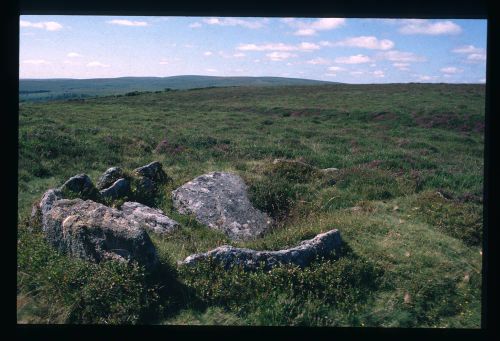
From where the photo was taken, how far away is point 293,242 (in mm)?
9094

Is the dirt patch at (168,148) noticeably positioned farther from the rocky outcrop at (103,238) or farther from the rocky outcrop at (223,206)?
the rocky outcrop at (103,238)

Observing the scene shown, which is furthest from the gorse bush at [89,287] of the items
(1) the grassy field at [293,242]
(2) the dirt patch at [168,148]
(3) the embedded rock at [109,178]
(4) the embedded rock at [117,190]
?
(2) the dirt patch at [168,148]

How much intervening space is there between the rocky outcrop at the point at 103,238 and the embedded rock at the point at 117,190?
3174 mm

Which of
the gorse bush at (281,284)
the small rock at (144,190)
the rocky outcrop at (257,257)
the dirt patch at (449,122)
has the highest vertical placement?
the dirt patch at (449,122)

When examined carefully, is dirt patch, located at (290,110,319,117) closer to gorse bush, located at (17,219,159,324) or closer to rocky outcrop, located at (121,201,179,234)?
rocky outcrop, located at (121,201,179,234)

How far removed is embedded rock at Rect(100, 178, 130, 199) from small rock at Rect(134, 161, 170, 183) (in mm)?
1409

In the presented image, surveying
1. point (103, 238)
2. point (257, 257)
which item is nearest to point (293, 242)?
point (257, 257)

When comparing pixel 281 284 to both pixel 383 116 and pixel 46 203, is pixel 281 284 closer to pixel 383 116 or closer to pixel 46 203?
pixel 46 203

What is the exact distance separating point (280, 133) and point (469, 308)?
63.9 feet

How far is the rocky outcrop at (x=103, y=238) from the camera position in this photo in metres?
7.53

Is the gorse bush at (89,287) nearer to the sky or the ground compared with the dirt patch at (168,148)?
nearer to the ground

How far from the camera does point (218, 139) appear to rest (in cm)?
2202

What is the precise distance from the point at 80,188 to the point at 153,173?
3.03 meters

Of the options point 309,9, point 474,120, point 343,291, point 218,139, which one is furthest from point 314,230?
point 474,120
